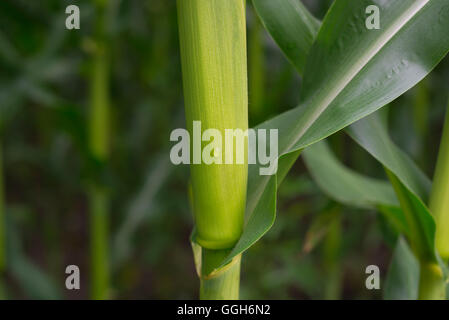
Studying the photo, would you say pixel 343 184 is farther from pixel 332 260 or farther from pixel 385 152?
pixel 332 260

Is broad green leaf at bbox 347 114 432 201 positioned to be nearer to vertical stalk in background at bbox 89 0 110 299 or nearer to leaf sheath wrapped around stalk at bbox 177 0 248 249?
leaf sheath wrapped around stalk at bbox 177 0 248 249

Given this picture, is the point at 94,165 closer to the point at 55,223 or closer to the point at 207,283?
the point at 207,283

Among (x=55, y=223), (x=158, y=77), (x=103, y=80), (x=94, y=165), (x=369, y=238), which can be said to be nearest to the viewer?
(x=94, y=165)

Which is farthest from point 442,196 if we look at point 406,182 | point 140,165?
point 140,165

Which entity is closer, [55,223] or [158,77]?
[158,77]

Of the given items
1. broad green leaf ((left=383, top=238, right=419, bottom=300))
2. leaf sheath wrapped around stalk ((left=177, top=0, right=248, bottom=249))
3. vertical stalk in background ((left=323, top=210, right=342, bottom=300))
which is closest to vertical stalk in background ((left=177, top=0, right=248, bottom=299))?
leaf sheath wrapped around stalk ((left=177, top=0, right=248, bottom=249))
